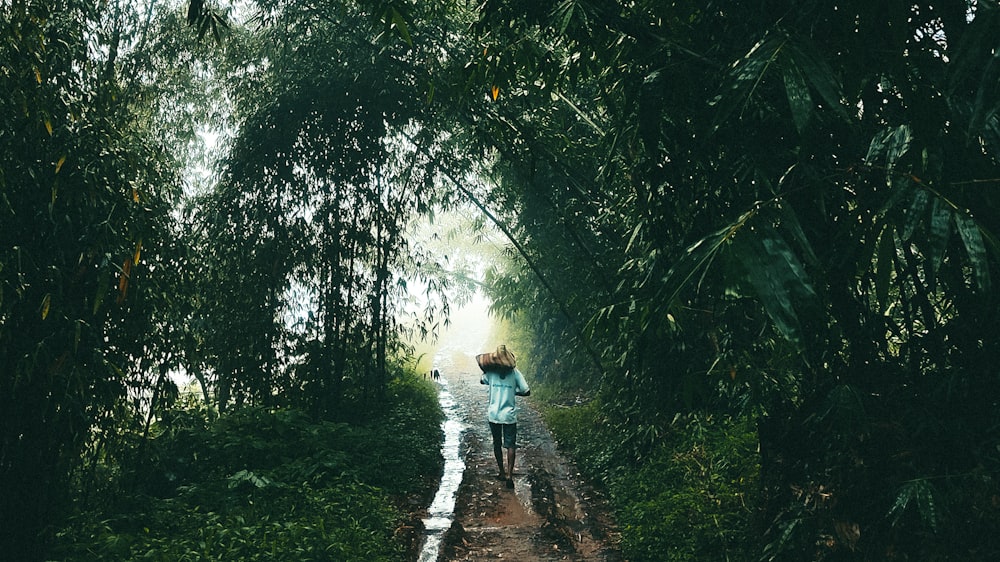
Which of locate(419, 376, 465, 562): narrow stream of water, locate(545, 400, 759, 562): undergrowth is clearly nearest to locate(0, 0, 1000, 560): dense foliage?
locate(545, 400, 759, 562): undergrowth

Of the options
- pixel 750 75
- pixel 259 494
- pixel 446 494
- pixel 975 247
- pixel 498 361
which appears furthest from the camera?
pixel 498 361

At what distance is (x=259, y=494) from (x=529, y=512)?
226 centimetres

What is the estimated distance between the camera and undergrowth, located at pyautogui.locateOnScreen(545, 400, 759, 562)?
4227 millimetres

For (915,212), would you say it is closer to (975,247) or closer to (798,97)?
(975,247)

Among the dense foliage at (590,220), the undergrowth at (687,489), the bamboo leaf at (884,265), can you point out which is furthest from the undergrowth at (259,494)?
the bamboo leaf at (884,265)

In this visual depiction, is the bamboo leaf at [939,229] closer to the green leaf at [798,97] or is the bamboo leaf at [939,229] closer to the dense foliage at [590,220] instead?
the dense foliage at [590,220]

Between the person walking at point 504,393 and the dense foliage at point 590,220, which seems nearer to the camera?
the dense foliage at point 590,220

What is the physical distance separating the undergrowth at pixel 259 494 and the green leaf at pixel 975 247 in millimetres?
3987

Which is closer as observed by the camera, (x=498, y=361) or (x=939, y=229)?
(x=939, y=229)

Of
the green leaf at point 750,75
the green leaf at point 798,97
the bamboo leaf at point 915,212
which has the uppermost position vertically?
the green leaf at point 750,75

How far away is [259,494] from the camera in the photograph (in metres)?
5.52

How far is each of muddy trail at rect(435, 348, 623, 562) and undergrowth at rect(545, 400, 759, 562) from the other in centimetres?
23

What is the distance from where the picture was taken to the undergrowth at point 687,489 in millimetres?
4227

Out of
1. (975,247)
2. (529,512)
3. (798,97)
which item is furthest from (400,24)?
(529,512)
